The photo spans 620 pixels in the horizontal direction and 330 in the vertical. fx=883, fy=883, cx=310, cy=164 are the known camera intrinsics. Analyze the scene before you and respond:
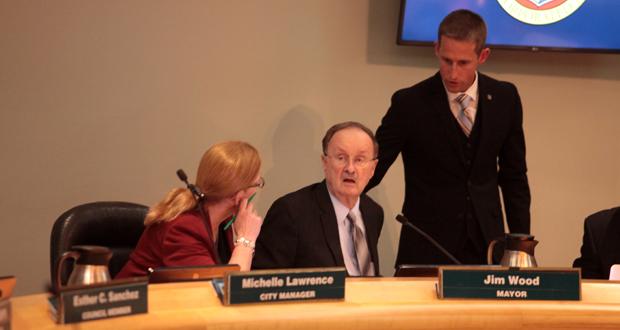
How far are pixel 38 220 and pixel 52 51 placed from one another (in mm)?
754

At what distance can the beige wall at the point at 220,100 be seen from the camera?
391 cm

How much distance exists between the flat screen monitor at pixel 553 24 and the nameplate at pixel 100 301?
3.01m

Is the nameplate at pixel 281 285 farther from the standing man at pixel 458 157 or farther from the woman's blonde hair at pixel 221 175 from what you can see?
the standing man at pixel 458 157

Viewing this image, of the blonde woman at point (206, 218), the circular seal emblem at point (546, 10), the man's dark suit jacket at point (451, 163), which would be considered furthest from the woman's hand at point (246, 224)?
the circular seal emblem at point (546, 10)

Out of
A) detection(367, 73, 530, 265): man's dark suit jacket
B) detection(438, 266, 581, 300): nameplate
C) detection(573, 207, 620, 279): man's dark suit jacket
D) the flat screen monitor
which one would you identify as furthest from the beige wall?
detection(438, 266, 581, 300): nameplate

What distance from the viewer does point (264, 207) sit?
14.2ft

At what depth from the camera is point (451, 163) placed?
3.49m

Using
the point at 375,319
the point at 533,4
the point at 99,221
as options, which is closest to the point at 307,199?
the point at 99,221

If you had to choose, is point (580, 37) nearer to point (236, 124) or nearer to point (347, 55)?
point (347, 55)

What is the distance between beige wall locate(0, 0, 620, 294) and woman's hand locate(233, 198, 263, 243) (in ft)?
4.09

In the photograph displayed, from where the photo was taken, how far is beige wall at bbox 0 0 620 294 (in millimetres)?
3910

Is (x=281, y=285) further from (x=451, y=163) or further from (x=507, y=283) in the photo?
(x=451, y=163)

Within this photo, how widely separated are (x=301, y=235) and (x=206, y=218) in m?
0.32

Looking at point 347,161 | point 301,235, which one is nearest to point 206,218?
point 301,235
